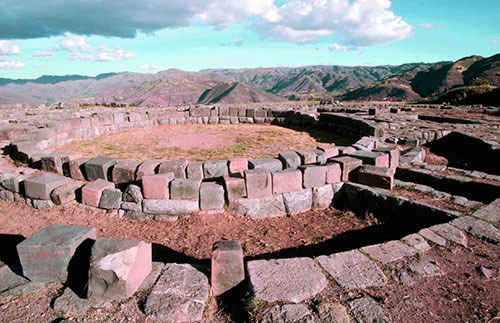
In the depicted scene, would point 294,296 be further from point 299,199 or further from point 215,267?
point 299,199

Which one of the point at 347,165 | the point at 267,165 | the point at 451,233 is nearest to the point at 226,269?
the point at 451,233

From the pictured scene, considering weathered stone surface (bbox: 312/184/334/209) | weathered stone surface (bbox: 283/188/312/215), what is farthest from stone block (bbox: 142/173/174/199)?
weathered stone surface (bbox: 312/184/334/209)

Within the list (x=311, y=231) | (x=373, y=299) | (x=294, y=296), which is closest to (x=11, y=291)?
(x=294, y=296)

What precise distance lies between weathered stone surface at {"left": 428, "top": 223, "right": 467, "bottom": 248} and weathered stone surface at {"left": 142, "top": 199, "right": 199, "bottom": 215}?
4.19 m

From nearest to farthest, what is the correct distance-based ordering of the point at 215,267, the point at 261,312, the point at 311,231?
1. the point at 261,312
2. the point at 215,267
3. the point at 311,231

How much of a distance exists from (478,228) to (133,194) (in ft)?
19.9

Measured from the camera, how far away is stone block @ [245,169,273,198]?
19.4 ft

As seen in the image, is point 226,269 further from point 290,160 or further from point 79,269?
point 290,160

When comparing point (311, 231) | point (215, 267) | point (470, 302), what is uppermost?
point (215, 267)

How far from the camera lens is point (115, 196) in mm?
6109

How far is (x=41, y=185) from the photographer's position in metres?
6.21

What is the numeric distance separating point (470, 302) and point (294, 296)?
6.00 feet

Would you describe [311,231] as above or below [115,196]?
below

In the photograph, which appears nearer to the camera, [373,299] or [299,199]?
[373,299]
